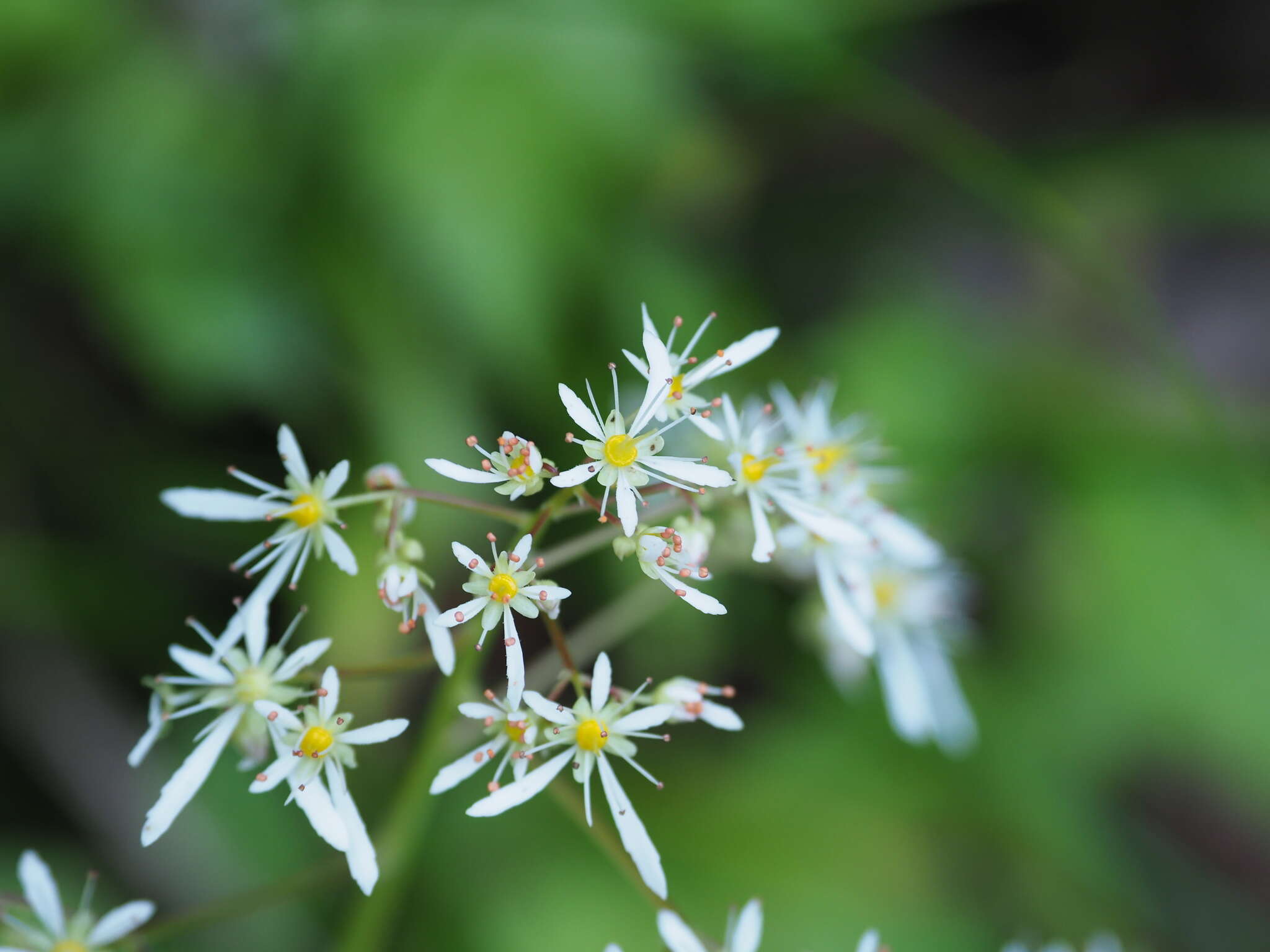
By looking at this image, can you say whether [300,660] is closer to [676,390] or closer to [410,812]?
[410,812]

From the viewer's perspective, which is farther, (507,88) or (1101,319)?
(1101,319)

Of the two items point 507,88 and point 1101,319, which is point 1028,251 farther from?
point 507,88

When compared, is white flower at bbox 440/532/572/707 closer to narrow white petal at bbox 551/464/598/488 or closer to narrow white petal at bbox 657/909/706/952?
narrow white petal at bbox 551/464/598/488

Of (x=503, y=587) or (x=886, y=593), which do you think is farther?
(x=886, y=593)

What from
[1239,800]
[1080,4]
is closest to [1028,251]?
[1080,4]

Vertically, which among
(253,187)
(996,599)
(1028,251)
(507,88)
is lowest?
(996,599)

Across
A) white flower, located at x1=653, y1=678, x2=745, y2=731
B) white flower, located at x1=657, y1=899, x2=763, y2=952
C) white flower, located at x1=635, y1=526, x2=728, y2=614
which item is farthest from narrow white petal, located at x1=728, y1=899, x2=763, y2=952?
white flower, located at x1=635, y1=526, x2=728, y2=614

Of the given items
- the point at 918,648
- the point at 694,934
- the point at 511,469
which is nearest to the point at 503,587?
the point at 511,469
